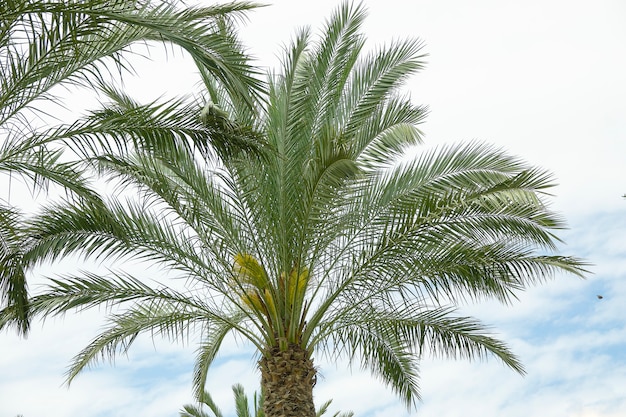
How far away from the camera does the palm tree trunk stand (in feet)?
36.7

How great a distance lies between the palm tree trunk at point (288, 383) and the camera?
36.7 ft

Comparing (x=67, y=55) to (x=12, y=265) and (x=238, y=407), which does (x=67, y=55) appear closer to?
(x=12, y=265)

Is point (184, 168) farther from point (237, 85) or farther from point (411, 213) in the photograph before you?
point (237, 85)

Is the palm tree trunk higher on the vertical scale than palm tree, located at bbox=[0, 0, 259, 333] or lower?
lower

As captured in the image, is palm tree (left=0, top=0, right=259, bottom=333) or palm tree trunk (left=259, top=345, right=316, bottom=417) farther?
palm tree trunk (left=259, top=345, right=316, bottom=417)

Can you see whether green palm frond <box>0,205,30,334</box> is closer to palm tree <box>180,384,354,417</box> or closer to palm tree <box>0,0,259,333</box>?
palm tree <box>0,0,259,333</box>

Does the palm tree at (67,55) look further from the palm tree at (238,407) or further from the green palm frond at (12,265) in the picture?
the palm tree at (238,407)

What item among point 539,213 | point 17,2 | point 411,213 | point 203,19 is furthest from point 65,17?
point 539,213

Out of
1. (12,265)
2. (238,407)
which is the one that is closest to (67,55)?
(12,265)

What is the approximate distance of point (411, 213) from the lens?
10734 millimetres

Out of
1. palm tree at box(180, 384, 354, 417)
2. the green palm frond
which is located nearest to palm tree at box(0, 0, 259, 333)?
the green palm frond

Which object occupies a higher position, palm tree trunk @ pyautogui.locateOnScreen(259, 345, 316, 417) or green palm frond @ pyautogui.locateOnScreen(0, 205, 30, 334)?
green palm frond @ pyautogui.locateOnScreen(0, 205, 30, 334)

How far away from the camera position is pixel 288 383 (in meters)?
11.3

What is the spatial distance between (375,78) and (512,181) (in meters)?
2.89
